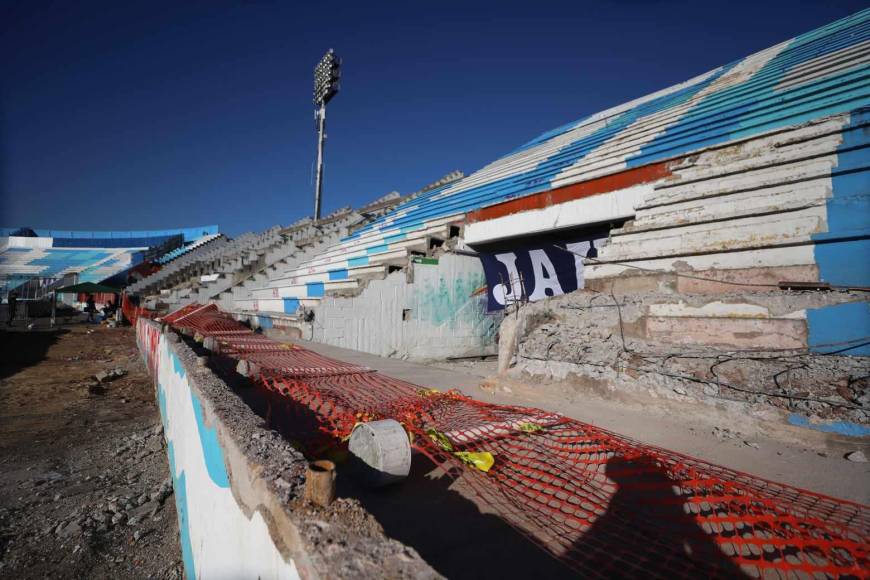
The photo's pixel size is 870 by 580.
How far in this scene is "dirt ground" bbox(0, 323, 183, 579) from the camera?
→ 2.52m

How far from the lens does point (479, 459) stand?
2295mm

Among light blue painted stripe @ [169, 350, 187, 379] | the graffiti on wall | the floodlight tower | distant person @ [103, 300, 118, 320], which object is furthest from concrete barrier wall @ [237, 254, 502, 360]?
distant person @ [103, 300, 118, 320]

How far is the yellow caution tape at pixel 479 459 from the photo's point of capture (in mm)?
2268

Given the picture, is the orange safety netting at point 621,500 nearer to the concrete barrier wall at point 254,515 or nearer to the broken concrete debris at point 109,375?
the concrete barrier wall at point 254,515

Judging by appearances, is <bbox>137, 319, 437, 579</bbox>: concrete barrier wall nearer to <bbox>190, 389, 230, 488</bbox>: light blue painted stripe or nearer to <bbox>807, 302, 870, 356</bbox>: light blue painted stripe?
<bbox>190, 389, 230, 488</bbox>: light blue painted stripe

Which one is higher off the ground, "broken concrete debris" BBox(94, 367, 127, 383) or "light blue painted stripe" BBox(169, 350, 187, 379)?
"light blue painted stripe" BBox(169, 350, 187, 379)

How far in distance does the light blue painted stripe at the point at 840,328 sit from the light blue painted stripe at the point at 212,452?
13.9 feet

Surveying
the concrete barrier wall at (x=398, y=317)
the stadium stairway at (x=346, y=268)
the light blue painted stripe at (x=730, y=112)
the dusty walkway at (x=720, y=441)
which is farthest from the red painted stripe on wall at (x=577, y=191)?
the dusty walkway at (x=720, y=441)

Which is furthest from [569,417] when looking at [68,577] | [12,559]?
[12,559]

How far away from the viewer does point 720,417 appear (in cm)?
310

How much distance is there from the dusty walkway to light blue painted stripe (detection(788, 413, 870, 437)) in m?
0.07

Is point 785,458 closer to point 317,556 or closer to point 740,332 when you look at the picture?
point 740,332

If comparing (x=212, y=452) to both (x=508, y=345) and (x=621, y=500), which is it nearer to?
(x=621, y=500)

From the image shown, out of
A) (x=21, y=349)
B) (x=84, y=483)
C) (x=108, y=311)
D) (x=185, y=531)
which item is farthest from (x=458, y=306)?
(x=108, y=311)
